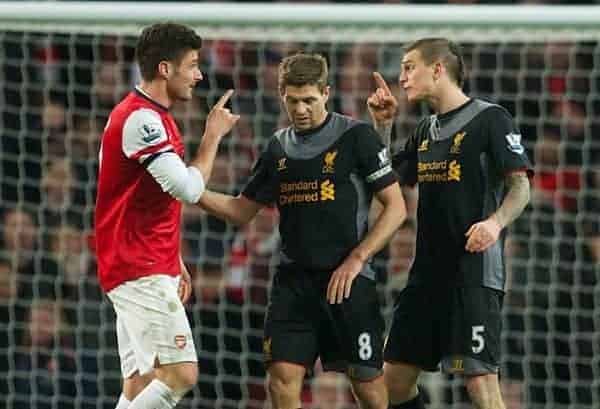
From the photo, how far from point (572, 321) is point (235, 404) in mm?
1867

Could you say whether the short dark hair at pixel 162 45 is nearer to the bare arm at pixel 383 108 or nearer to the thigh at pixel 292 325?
the bare arm at pixel 383 108

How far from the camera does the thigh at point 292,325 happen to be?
5715mm

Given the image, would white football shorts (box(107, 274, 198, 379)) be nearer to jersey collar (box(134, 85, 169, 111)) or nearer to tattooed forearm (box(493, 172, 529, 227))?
jersey collar (box(134, 85, 169, 111))

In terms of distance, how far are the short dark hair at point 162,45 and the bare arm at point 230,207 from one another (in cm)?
60

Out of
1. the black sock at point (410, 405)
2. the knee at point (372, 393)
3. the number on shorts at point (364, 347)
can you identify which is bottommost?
the black sock at point (410, 405)

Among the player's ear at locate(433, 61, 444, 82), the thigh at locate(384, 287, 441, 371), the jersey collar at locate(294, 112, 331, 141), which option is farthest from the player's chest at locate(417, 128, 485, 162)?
the thigh at locate(384, 287, 441, 371)

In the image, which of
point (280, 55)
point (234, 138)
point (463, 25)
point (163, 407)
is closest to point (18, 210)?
point (234, 138)

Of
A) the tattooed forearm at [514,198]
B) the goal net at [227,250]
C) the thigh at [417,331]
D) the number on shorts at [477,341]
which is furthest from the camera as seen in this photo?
the goal net at [227,250]

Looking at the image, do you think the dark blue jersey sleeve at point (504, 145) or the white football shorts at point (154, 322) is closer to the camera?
the white football shorts at point (154, 322)

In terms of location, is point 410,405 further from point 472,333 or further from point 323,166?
point 323,166

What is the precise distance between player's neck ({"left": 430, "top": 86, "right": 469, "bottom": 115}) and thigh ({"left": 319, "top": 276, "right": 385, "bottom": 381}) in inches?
27.9

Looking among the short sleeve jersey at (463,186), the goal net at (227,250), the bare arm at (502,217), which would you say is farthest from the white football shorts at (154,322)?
the goal net at (227,250)

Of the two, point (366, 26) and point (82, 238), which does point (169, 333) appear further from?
point (82, 238)

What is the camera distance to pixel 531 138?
29.0 ft
